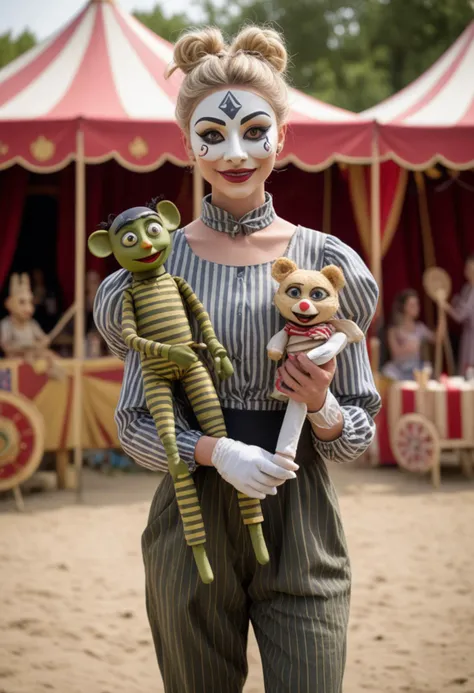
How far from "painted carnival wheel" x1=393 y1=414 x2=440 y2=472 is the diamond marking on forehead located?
4.89 metres

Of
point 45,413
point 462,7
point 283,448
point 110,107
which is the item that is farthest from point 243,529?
point 462,7

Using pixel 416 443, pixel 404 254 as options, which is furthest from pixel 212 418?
pixel 404 254

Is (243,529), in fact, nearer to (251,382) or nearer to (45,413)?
(251,382)

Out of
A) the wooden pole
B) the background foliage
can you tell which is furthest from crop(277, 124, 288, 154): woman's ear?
the background foliage

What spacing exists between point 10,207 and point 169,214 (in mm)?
6261

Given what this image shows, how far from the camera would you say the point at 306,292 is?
190 cm

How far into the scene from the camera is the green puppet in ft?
6.08

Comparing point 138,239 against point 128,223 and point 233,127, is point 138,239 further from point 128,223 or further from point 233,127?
point 233,127

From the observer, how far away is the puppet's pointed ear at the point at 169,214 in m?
2.05

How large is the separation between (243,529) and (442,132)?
5.44 m

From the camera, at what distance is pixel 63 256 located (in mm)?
8492

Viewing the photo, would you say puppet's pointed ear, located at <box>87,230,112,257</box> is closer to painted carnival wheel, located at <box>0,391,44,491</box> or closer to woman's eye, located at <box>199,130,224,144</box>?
woman's eye, located at <box>199,130,224,144</box>

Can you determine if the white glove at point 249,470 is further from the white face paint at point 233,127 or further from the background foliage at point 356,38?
the background foliage at point 356,38

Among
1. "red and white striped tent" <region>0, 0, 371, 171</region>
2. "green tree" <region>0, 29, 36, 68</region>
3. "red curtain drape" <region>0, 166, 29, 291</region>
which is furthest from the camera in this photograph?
"green tree" <region>0, 29, 36, 68</region>
